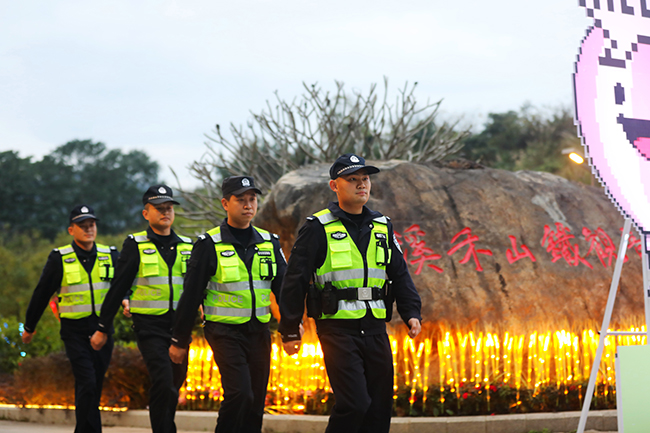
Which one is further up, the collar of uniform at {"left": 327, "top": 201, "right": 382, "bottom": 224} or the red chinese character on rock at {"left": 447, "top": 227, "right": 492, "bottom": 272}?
the red chinese character on rock at {"left": 447, "top": 227, "right": 492, "bottom": 272}

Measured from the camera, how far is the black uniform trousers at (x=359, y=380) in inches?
177

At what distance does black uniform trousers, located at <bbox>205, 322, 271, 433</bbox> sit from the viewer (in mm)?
5258

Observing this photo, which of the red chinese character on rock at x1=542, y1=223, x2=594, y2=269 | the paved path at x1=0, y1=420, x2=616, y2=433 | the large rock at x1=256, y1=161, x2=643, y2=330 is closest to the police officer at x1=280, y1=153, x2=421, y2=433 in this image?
the paved path at x1=0, y1=420, x2=616, y2=433

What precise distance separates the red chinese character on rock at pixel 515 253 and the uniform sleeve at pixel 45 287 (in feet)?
18.0

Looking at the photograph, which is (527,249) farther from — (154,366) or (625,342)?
(154,366)

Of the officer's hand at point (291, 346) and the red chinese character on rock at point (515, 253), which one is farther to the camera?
the red chinese character on rock at point (515, 253)

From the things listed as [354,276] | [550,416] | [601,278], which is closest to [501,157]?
[601,278]

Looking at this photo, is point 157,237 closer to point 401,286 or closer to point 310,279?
point 310,279

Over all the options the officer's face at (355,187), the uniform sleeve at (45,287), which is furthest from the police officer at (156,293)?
the officer's face at (355,187)

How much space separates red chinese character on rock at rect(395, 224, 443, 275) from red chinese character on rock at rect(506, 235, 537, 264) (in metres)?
0.97

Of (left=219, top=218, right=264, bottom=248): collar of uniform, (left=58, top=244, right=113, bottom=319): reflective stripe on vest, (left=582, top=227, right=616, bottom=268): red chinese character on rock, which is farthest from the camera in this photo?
(left=582, top=227, right=616, bottom=268): red chinese character on rock

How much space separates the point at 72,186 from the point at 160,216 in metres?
46.0

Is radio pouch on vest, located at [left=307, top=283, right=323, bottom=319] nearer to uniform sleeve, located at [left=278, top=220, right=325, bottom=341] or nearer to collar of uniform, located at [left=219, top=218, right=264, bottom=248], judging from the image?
uniform sleeve, located at [left=278, top=220, right=325, bottom=341]

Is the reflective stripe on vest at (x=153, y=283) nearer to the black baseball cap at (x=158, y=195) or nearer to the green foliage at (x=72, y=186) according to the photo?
the black baseball cap at (x=158, y=195)
